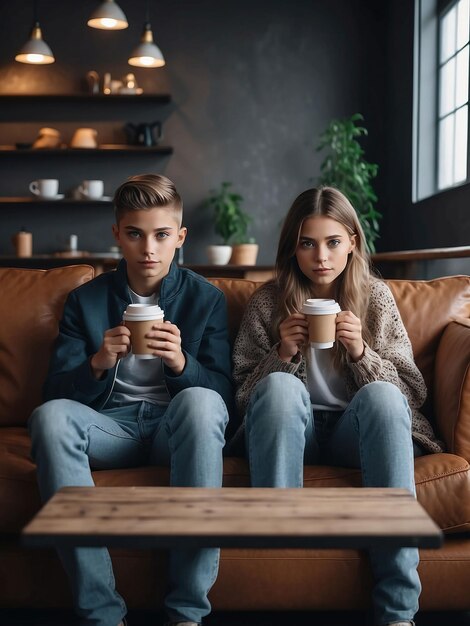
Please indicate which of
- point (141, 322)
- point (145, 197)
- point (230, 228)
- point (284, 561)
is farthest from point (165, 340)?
point (230, 228)

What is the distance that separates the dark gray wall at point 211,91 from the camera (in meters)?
5.62

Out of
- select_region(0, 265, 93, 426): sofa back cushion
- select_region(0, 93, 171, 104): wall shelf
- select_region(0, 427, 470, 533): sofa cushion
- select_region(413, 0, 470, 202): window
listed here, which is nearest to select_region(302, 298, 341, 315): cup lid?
select_region(0, 427, 470, 533): sofa cushion

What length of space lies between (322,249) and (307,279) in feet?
0.54

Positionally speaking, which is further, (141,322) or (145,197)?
(145,197)

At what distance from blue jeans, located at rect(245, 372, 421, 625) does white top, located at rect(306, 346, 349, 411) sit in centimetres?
20

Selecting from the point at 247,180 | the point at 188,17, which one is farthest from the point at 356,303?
the point at 188,17

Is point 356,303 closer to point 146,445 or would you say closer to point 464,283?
point 464,283

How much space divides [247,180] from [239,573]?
4382 millimetres

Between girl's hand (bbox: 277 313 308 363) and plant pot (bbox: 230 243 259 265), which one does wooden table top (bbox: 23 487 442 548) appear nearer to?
girl's hand (bbox: 277 313 308 363)

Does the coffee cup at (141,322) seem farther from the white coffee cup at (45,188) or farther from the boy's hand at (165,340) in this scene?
the white coffee cup at (45,188)

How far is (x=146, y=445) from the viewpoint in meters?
1.86

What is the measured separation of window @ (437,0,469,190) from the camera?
14.1 feet

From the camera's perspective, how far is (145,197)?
193cm

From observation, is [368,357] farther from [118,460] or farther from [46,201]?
[46,201]
